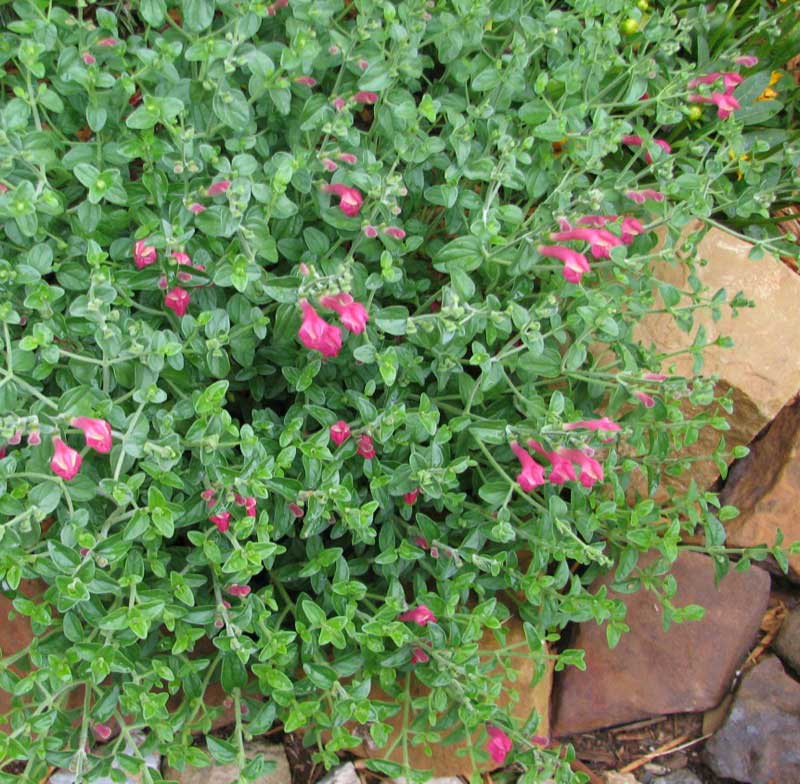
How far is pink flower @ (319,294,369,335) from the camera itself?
2.39 metres

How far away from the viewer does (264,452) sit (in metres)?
2.56

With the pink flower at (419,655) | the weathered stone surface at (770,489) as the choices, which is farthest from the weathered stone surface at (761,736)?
the pink flower at (419,655)

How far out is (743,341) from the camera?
3.59 metres

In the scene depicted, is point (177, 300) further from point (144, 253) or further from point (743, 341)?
point (743, 341)

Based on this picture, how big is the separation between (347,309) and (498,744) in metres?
1.39

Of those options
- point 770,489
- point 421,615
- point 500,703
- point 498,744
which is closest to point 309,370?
point 421,615

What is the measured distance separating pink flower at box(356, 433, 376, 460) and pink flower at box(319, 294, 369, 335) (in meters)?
0.44

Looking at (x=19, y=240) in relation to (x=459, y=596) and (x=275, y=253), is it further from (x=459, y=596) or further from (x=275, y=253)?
(x=459, y=596)

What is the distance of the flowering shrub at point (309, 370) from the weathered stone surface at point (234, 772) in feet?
0.62

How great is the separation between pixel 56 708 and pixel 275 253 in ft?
4.78

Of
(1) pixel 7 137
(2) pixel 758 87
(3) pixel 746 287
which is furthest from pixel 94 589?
(2) pixel 758 87

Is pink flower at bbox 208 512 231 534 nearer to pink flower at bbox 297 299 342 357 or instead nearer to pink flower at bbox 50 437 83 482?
pink flower at bbox 50 437 83 482

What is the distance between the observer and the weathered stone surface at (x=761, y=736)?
3305 mm

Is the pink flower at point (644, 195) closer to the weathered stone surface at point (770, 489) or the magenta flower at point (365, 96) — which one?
the magenta flower at point (365, 96)
